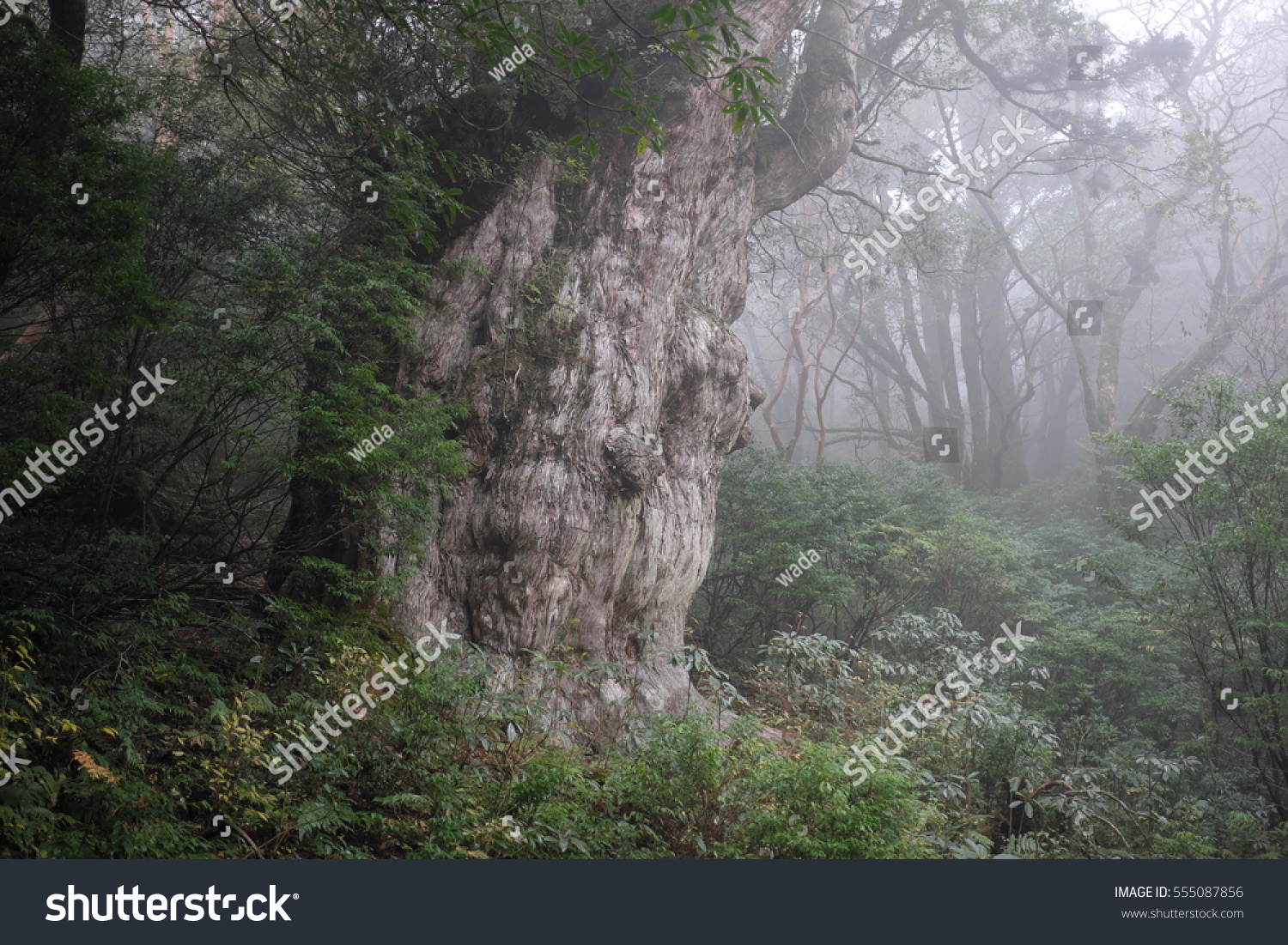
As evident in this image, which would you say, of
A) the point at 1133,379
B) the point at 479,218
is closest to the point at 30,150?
the point at 479,218

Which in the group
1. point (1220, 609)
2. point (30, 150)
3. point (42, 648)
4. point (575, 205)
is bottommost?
point (42, 648)

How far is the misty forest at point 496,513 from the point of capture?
3.90m

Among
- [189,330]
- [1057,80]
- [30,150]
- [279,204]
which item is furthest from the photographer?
[1057,80]

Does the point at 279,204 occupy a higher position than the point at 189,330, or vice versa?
the point at 279,204

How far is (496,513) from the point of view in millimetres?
6262

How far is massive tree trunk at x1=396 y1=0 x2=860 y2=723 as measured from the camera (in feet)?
20.5

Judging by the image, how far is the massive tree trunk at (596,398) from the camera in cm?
625

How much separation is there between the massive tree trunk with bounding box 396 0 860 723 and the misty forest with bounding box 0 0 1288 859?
0.04 meters

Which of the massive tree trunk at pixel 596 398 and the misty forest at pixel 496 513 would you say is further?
the massive tree trunk at pixel 596 398

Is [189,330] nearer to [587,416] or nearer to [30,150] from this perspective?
[30,150]

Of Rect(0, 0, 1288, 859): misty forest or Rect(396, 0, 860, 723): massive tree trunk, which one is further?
Rect(396, 0, 860, 723): massive tree trunk

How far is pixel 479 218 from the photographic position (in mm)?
6992

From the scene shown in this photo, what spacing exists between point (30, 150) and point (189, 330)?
4.01ft

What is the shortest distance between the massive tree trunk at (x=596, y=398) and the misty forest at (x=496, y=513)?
39 millimetres
